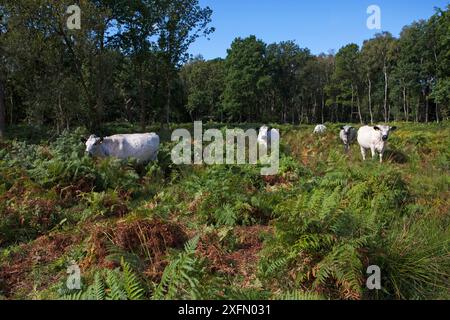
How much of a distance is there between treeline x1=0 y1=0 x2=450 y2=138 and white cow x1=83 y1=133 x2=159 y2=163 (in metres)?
9.50

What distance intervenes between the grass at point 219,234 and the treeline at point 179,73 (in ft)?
40.9

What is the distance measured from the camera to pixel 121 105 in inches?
1955

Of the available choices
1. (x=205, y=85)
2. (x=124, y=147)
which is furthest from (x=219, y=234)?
(x=205, y=85)

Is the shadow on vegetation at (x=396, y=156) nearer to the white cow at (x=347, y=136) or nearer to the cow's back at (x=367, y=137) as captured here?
the cow's back at (x=367, y=137)

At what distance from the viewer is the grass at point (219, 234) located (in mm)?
4859

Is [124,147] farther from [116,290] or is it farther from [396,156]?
[396,156]

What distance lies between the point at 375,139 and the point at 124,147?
905 centimetres

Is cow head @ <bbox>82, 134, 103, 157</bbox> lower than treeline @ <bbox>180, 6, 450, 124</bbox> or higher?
lower

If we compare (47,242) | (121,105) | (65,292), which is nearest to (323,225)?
(65,292)

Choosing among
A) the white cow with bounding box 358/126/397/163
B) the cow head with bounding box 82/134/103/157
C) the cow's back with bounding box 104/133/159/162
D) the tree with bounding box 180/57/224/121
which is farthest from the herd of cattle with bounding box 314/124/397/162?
the tree with bounding box 180/57/224/121

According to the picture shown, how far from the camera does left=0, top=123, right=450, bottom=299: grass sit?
486 cm

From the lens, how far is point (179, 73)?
58781mm

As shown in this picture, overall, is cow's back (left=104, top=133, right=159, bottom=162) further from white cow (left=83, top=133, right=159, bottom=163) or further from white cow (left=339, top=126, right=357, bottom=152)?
white cow (left=339, top=126, right=357, bottom=152)

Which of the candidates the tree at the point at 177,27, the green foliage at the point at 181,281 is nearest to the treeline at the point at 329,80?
the tree at the point at 177,27
